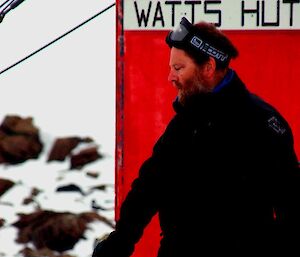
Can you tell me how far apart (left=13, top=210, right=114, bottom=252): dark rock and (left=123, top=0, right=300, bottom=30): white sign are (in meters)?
1.95

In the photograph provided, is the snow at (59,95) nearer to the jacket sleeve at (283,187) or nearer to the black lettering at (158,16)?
the black lettering at (158,16)

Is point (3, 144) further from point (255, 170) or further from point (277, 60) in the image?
point (255, 170)

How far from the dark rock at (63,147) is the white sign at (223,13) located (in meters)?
2.77

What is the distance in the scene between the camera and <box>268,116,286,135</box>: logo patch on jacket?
2504 millimetres

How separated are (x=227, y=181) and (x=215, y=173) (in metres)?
0.04

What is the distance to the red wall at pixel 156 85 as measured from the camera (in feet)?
12.5

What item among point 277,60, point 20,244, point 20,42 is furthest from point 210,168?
point 20,42

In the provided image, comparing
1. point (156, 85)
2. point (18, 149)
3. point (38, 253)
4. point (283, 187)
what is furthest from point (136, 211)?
point (18, 149)

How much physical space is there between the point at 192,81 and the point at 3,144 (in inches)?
154

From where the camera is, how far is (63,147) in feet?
21.8

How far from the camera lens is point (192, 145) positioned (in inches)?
101

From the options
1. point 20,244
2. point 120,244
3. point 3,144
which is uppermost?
point 120,244

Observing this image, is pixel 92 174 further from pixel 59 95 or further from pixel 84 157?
pixel 59 95

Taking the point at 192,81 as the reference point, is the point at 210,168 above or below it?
below
